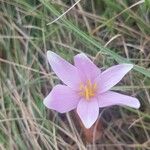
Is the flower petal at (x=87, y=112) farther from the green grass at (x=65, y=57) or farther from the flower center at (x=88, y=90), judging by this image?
the green grass at (x=65, y=57)

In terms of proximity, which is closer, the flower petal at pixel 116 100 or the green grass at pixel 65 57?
the flower petal at pixel 116 100

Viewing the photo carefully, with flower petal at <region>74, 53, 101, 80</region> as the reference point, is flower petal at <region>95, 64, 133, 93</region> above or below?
below

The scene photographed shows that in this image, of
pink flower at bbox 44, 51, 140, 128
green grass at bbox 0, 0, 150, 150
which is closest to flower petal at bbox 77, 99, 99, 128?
pink flower at bbox 44, 51, 140, 128

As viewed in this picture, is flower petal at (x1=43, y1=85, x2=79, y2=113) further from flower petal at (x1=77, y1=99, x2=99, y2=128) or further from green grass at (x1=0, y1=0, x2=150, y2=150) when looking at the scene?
green grass at (x1=0, y1=0, x2=150, y2=150)

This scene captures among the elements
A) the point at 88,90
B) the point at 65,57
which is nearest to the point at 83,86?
the point at 88,90

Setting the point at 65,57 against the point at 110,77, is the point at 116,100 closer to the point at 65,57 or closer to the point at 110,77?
the point at 110,77

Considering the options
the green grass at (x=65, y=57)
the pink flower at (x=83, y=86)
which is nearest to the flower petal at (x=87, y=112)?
the pink flower at (x=83, y=86)

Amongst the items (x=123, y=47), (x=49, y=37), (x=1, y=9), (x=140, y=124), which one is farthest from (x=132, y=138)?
(x=1, y=9)
